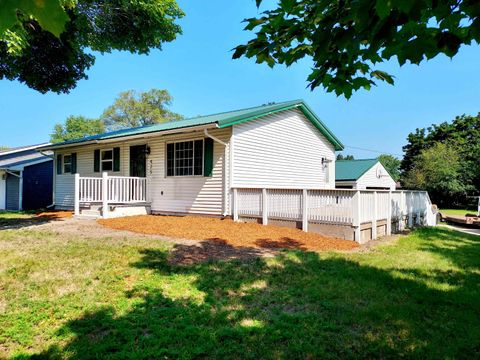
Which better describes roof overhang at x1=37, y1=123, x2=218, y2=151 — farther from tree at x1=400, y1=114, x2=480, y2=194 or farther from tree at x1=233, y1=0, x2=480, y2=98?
tree at x1=400, y1=114, x2=480, y2=194

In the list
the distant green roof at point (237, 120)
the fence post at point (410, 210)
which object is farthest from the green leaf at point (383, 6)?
the fence post at point (410, 210)

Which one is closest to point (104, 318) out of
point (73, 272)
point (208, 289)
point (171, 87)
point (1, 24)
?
point (208, 289)

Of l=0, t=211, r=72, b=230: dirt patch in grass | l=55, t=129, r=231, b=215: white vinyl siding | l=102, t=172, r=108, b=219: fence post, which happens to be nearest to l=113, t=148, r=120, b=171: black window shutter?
l=55, t=129, r=231, b=215: white vinyl siding

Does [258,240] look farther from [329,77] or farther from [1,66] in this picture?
[1,66]

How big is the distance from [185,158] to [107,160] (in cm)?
497

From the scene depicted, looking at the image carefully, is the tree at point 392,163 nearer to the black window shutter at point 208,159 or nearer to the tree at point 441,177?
the tree at point 441,177

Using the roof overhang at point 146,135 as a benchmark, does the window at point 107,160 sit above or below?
below

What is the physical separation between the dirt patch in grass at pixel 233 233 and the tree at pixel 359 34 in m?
4.82

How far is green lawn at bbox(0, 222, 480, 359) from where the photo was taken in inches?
111

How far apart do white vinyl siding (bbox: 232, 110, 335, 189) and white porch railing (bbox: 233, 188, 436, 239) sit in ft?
3.73

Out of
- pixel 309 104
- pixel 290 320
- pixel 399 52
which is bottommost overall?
pixel 290 320

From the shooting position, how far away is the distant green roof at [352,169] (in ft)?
77.8

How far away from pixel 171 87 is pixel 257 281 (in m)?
48.8

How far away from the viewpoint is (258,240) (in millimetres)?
7719
